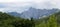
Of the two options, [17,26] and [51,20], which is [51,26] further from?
[17,26]

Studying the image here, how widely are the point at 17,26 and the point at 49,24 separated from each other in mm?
27263

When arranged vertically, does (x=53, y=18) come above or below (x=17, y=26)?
above

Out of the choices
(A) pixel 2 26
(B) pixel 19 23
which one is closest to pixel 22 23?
(B) pixel 19 23

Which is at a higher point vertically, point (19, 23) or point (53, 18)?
point (53, 18)

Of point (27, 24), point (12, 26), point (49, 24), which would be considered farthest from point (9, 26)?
point (49, 24)

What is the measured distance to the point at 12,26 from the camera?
5500 centimetres

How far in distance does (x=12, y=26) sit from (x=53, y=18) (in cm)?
2828

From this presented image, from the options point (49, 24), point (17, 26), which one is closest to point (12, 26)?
point (17, 26)

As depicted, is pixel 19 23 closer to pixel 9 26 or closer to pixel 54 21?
pixel 9 26

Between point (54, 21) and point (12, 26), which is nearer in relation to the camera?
point (54, 21)

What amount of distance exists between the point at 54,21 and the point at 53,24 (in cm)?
50

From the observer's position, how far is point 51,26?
28.9m

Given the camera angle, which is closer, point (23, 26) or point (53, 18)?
point (53, 18)

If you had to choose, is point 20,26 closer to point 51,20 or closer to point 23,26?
point 23,26
